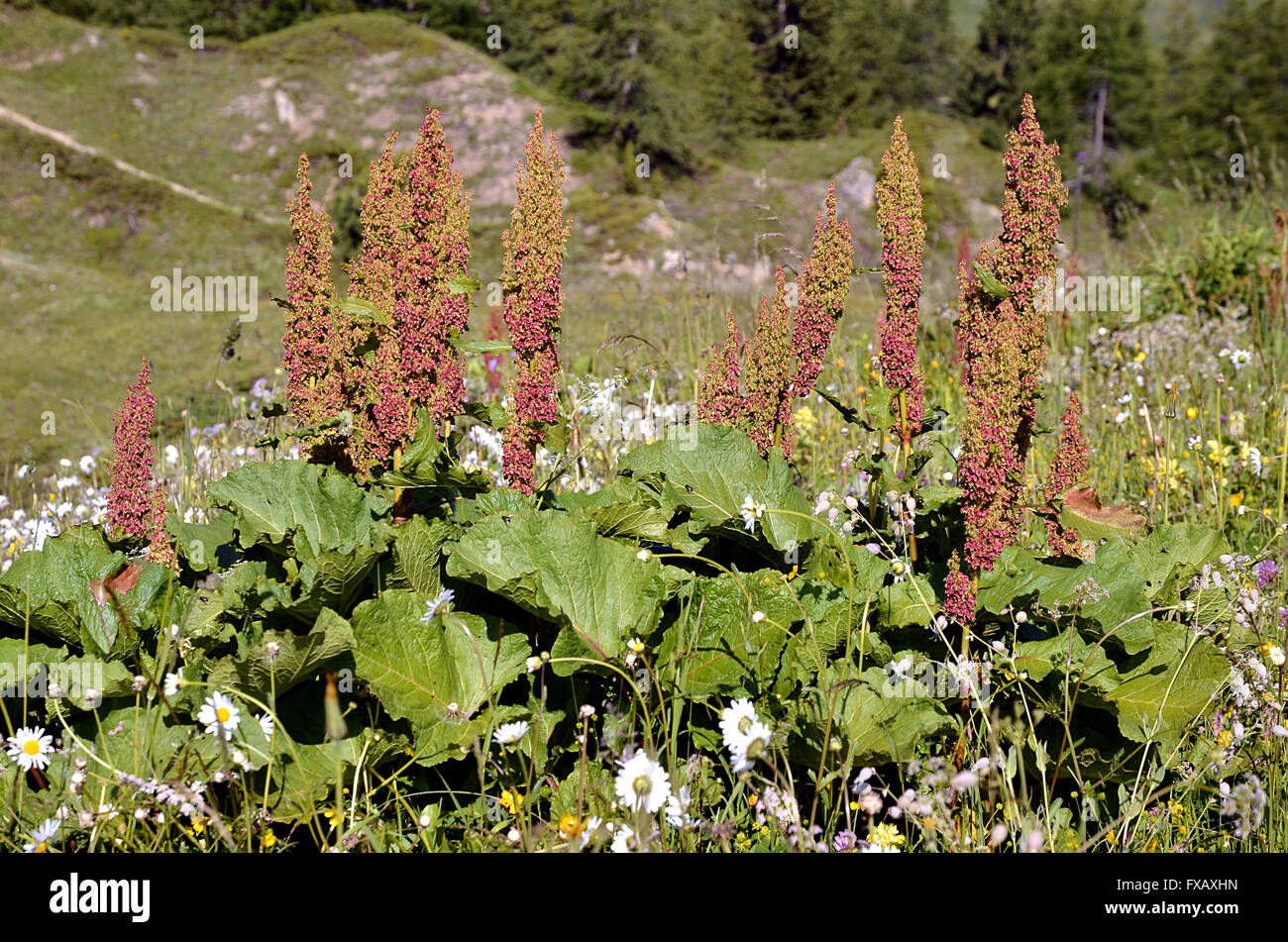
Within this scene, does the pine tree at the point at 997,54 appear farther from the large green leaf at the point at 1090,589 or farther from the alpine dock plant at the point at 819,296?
the large green leaf at the point at 1090,589

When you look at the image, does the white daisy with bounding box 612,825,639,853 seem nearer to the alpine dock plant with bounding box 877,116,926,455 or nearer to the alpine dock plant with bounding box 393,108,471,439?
the alpine dock plant with bounding box 393,108,471,439

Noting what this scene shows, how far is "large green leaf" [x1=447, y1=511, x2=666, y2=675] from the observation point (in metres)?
2.19

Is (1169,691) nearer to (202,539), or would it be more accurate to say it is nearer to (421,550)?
(421,550)

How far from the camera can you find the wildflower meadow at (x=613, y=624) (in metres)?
2.05

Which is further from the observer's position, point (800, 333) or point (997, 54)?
point (997, 54)

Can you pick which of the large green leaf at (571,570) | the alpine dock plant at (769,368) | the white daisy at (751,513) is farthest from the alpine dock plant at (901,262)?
the large green leaf at (571,570)

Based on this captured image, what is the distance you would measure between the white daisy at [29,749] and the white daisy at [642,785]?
1.27 metres

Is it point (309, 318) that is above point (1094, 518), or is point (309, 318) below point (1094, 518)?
above

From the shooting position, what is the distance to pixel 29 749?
208 cm

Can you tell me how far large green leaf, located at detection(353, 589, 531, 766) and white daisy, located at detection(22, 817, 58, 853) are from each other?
663 mm

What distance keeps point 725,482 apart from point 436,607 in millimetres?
818

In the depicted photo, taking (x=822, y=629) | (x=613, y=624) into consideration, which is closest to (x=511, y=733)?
(x=613, y=624)

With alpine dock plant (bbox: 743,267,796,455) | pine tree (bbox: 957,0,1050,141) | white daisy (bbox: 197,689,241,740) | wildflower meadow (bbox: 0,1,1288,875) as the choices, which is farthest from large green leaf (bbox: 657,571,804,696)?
pine tree (bbox: 957,0,1050,141)
